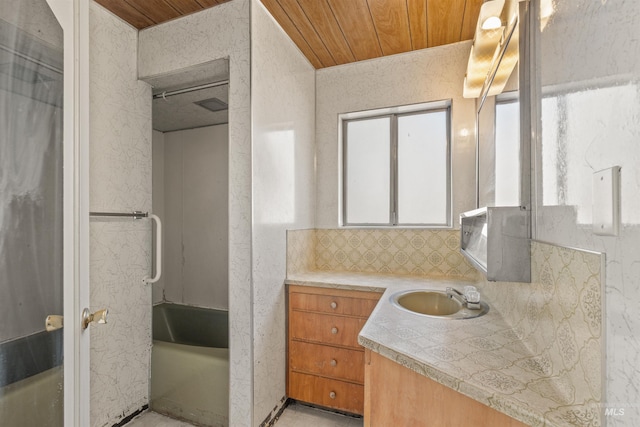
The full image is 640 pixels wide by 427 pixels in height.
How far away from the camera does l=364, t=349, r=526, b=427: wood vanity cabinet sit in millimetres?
877

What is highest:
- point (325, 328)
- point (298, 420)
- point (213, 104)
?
point (213, 104)

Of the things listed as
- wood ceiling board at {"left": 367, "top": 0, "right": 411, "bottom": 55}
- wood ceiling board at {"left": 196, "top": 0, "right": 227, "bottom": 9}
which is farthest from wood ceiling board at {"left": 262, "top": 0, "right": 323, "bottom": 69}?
wood ceiling board at {"left": 367, "top": 0, "right": 411, "bottom": 55}

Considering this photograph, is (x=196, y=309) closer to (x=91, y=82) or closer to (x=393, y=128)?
(x=91, y=82)

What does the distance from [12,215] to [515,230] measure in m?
1.57

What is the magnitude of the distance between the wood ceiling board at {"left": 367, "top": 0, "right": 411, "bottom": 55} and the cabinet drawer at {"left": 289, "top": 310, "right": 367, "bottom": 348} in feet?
6.56

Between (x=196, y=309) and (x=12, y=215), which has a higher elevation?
(x=12, y=215)

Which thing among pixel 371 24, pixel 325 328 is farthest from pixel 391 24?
pixel 325 328

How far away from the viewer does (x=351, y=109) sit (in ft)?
8.25

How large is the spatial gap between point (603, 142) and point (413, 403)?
0.97 m

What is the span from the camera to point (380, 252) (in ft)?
7.86

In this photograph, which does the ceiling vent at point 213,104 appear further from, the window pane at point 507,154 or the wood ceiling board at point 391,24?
the window pane at point 507,154

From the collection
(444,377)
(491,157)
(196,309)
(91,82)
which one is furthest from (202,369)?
(491,157)

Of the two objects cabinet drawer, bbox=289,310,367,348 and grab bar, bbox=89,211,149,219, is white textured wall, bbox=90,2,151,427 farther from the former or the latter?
cabinet drawer, bbox=289,310,367,348

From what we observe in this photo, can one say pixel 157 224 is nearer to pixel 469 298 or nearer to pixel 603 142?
pixel 469 298
